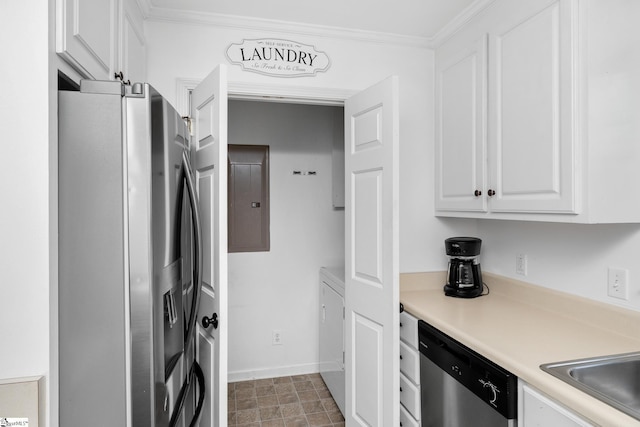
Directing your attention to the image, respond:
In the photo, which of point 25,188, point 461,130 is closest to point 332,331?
point 461,130

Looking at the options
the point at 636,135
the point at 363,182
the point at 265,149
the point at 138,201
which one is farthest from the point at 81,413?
the point at 265,149

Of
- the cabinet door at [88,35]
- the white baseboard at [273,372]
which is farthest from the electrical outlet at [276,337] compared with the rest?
the cabinet door at [88,35]

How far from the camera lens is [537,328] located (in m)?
1.56

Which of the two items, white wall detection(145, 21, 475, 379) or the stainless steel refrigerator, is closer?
the stainless steel refrigerator

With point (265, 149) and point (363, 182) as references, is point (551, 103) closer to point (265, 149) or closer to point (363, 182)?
point (363, 182)

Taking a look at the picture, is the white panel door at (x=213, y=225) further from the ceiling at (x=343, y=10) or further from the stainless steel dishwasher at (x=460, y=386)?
the stainless steel dishwasher at (x=460, y=386)

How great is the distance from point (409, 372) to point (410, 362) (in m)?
0.05

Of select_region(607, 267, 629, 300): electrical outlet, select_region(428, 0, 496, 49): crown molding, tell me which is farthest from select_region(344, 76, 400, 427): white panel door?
select_region(607, 267, 629, 300): electrical outlet

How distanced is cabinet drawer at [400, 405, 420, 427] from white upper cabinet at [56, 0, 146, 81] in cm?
196

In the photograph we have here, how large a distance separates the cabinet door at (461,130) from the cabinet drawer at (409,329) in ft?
2.11

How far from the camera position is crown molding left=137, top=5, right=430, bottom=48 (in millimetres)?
1966

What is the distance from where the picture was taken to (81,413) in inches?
42.6

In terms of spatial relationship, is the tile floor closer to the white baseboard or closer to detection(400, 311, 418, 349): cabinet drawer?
the white baseboard

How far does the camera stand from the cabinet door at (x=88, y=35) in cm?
100
